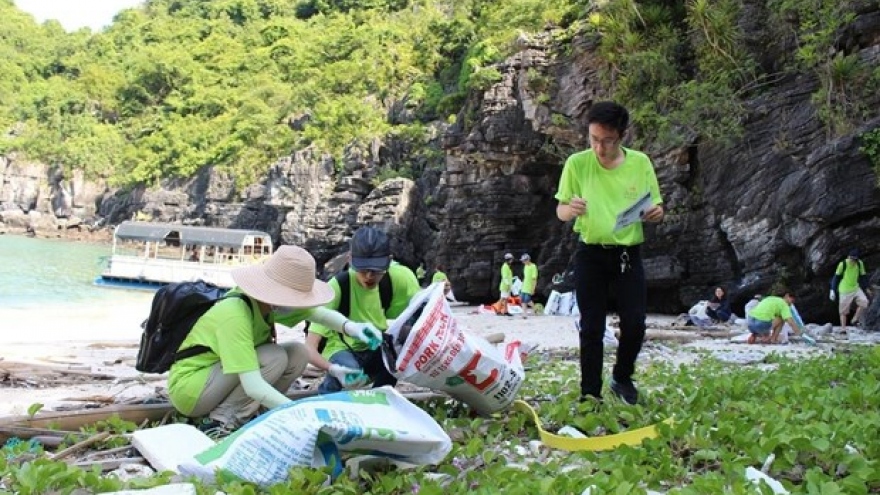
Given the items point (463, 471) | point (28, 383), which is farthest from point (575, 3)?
point (463, 471)

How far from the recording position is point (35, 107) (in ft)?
250

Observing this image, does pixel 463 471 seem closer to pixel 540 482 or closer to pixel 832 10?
pixel 540 482

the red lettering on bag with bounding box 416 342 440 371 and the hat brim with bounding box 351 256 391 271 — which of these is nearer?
the red lettering on bag with bounding box 416 342 440 371

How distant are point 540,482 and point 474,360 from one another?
122cm

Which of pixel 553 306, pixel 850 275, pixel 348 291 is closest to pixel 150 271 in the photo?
pixel 553 306

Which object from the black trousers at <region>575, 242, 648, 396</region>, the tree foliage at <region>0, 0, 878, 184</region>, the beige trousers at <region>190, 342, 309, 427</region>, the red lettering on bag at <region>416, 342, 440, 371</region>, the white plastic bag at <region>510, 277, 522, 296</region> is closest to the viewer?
the red lettering on bag at <region>416, 342, 440, 371</region>

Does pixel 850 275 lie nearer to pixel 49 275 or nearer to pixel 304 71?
pixel 49 275

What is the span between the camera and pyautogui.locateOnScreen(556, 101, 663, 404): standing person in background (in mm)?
4328

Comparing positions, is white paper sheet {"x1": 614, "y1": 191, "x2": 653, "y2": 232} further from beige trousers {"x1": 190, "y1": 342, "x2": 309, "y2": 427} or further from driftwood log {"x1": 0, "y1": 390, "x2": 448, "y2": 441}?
beige trousers {"x1": 190, "y1": 342, "x2": 309, "y2": 427}

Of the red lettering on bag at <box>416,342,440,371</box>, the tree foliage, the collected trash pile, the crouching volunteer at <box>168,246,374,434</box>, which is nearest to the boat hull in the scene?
the tree foliage

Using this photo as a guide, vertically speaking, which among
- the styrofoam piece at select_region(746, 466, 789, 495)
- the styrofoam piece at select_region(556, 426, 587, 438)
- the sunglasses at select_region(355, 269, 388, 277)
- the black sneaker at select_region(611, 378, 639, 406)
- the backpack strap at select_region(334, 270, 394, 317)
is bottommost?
the styrofoam piece at select_region(556, 426, 587, 438)

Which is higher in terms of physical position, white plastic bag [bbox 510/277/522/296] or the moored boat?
white plastic bag [bbox 510/277/522/296]

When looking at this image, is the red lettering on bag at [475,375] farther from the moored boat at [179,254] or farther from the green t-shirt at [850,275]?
the moored boat at [179,254]

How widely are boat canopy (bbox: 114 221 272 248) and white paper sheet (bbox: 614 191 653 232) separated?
1317 inches
